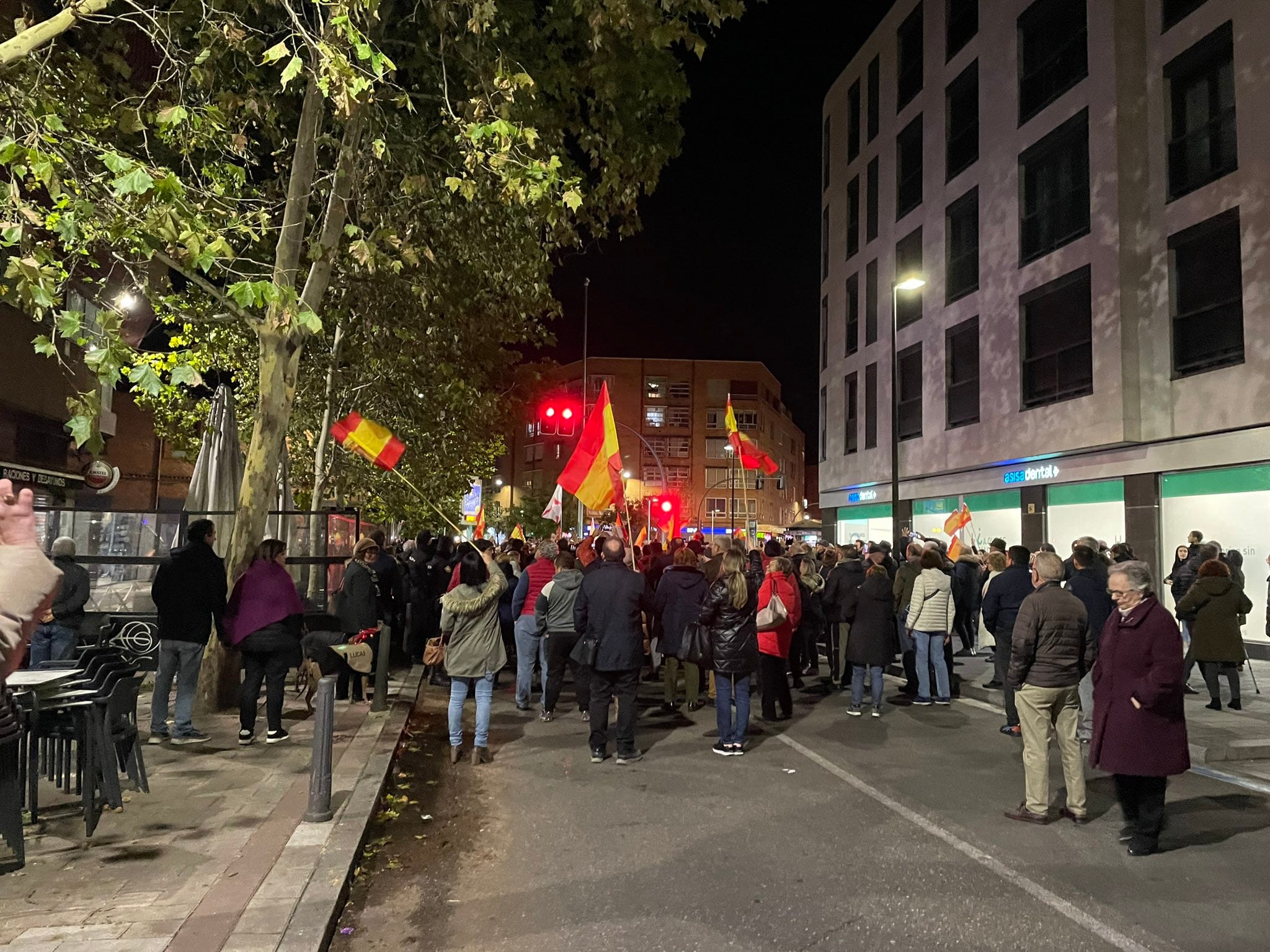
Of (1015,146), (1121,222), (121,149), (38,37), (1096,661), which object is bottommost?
(1096,661)

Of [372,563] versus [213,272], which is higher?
[213,272]

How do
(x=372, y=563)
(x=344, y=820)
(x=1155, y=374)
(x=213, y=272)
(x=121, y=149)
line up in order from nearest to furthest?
(x=344, y=820) < (x=121, y=149) < (x=372, y=563) < (x=213, y=272) < (x=1155, y=374)

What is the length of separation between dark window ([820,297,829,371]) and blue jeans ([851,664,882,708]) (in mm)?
23736

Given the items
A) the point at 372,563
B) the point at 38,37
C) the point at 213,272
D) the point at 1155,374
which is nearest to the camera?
the point at 38,37

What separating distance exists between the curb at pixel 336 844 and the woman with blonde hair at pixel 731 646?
291 centimetres

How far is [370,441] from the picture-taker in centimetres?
1123

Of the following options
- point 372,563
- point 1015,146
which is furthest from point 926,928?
point 1015,146

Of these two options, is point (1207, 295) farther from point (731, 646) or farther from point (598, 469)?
point (731, 646)

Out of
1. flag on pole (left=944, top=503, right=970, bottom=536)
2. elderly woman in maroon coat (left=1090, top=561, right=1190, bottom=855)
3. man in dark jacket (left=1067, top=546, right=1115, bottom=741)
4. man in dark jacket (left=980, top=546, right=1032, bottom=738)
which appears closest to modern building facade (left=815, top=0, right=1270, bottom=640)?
flag on pole (left=944, top=503, right=970, bottom=536)

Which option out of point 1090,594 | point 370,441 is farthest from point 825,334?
point 1090,594

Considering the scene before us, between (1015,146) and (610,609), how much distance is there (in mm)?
18600

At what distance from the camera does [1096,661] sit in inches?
227

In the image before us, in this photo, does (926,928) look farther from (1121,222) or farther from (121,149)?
(1121,222)

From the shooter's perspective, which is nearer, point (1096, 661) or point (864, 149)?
point (1096, 661)
